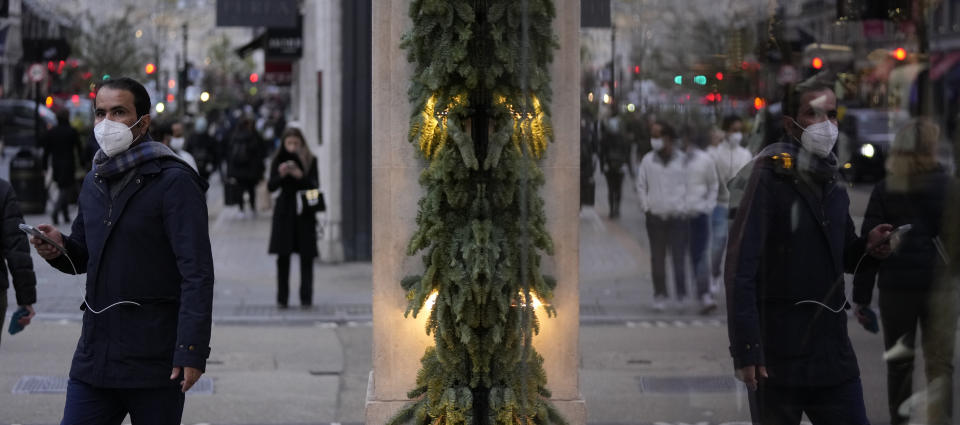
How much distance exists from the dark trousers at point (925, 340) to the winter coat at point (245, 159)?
61.7 ft

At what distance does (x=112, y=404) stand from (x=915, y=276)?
2.67 metres

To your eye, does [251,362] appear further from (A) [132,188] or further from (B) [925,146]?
(B) [925,146]

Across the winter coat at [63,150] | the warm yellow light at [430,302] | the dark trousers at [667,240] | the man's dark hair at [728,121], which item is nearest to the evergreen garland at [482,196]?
the warm yellow light at [430,302]

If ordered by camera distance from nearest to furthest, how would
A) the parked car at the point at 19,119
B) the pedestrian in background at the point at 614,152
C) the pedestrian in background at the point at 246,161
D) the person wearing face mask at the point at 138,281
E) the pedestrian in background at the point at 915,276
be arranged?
the pedestrian in background at the point at 915,276, the person wearing face mask at the point at 138,281, the pedestrian in background at the point at 614,152, the parked car at the point at 19,119, the pedestrian in background at the point at 246,161

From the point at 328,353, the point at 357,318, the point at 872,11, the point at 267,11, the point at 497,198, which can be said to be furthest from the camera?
the point at 267,11

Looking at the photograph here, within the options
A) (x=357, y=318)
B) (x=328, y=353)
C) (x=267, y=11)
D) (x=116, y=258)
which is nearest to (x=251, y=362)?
(x=328, y=353)

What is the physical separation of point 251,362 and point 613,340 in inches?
95.0

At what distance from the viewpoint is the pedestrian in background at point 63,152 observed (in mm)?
17422

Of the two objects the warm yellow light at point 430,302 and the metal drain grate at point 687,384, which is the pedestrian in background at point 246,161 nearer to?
the metal drain grate at point 687,384

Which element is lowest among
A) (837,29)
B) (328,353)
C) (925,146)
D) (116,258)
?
(328,353)

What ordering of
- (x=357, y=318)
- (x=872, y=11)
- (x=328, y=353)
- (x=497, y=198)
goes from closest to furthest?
1. (x=872, y=11)
2. (x=497, y=198)
3. (x=328, y=353)
4. (x=357, y=318)

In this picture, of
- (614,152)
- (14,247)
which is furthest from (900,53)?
(14,247)

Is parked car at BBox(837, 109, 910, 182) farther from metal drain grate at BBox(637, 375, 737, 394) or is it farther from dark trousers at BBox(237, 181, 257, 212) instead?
dark trousers at BBox(237, 181, 257, 212)

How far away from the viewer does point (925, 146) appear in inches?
176
